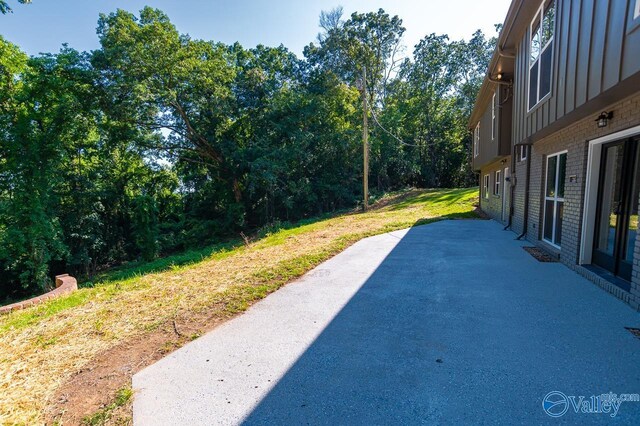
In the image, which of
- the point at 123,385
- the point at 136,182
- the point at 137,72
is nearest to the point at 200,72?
the point at 137,72

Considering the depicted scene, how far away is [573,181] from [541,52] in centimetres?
246

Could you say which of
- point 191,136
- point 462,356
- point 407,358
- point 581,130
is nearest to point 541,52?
point 581,130

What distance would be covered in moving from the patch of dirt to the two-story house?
458cm

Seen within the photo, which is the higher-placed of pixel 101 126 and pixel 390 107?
pixel 390 107

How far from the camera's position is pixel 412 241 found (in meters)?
6.77

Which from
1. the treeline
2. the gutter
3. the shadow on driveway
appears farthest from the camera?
the treeline

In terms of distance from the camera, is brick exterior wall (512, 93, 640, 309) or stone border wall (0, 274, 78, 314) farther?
stone border wall (0, 274, 78, 314)

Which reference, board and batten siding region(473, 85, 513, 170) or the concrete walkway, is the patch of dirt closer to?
the concrete walkway

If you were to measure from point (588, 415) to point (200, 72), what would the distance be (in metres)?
15.2

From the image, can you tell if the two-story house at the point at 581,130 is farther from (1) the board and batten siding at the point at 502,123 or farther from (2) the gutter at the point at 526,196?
(1) the board and batten siding at the point at 502,123

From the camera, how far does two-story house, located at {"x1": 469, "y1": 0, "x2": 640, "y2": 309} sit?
3.06 m

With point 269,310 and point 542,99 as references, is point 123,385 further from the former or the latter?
point 542,99

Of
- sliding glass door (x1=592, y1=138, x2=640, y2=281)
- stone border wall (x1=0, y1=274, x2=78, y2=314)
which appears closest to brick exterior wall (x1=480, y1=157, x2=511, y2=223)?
sliding glass door (x1=592, y1=138, x2=640, y2=281)

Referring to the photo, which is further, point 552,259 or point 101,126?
point 101,126
